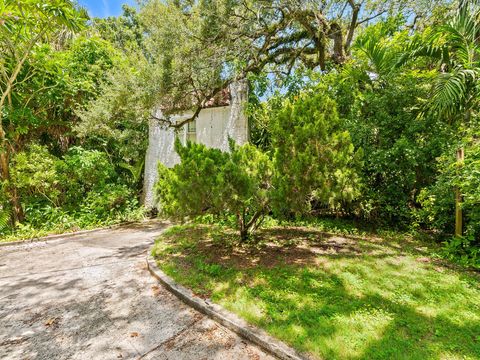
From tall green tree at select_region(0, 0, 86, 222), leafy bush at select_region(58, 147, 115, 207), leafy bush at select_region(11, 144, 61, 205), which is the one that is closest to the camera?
tall green tree at select_region(0, 0, 86, 222)

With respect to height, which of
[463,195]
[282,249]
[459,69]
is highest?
[459,69]

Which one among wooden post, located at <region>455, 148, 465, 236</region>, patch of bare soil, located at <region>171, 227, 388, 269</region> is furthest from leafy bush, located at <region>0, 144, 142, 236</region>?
wooden post, located at <region>455, 148, 465, 236</region>

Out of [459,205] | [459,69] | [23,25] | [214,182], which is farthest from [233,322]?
[23,25]

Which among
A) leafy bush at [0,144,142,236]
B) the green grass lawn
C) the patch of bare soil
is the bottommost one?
the green grass lawn

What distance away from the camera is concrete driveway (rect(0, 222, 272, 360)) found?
2516 millimetres

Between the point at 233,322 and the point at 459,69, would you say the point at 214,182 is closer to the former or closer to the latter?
the point at 233,322

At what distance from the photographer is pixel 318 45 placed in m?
7.62

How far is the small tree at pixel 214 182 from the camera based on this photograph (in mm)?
3742

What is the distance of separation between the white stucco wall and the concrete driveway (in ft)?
16.5

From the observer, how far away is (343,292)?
3.36m

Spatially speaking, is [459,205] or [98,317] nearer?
[98,317]

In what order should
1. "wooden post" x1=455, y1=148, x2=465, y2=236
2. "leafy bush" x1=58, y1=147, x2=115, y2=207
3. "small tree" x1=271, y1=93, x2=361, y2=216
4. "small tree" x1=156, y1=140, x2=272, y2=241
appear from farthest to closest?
"leafy bush" x1=58, y1=147, x2=115, y2=207 < "wooden post" x1=455, y1=148, x2=465, y2=236 < "small tree" x1=271, y1=93, x2=361, y2=216 < "small tree" x1=156, y1=140, x2=272, y2=241

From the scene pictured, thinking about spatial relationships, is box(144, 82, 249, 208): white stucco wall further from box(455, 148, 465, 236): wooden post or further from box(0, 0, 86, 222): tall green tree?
box(455, 148, 465, 236): wooden post

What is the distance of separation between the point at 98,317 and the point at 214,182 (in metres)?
2.28
